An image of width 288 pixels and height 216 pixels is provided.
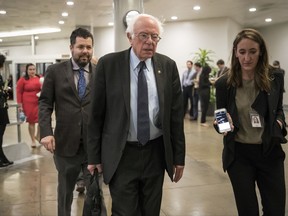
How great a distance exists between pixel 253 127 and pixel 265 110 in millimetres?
128

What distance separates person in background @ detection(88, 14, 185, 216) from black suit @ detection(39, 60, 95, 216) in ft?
2.30

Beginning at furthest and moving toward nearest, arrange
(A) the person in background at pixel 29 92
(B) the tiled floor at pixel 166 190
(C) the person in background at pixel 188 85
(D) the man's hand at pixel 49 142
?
(C) the person in background at pixel 188 85 → (A) the person in background at pixel 29 92 → (B) the tiled floor at pixel 166 190 → (D) the man's hand at pixel 49 142

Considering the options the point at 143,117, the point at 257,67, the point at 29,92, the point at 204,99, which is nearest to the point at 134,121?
the point at 143,117

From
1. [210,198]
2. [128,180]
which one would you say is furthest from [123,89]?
[210,198]

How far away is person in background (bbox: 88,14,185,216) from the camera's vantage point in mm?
1989

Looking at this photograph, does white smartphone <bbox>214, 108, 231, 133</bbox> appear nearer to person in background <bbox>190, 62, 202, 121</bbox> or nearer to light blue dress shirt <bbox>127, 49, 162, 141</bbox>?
light blue dress shirt <bbox>127, 49, 162, 141</bbox>

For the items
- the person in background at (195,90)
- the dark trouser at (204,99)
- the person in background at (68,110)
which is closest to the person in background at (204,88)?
the dark trouser at (204,99)

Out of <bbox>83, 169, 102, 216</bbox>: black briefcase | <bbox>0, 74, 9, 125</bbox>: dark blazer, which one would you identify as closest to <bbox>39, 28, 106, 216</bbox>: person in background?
<bbox>83, 169, 102, 216</bbox>: black briefcase

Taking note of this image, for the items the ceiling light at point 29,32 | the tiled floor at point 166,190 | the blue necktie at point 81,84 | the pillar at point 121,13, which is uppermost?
the ceiling light at point 29,32

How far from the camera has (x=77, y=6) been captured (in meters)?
10.2

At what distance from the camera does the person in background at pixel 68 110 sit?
9.00ft

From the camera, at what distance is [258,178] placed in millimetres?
2225

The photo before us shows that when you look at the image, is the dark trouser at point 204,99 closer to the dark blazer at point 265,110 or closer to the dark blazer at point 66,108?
the dark blazer at point 66,108

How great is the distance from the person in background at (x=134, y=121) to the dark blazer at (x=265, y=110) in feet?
1.21
